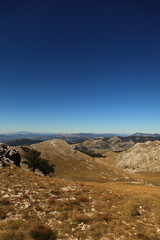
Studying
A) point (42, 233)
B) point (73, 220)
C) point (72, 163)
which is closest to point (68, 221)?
point (73, 220)

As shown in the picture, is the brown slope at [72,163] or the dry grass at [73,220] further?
the brown slope at [72,163]

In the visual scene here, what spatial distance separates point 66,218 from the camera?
13.8 m

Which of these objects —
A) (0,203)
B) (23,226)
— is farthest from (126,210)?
(0,203)

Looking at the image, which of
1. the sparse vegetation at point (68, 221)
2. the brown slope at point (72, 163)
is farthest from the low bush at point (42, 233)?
the brown slope at point (72, 163)

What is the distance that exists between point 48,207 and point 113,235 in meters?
8.16

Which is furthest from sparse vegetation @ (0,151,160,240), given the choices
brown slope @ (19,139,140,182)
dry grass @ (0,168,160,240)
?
brown slope @ (19,139,140,182)

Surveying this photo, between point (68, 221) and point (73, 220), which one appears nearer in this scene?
point (68, 221)

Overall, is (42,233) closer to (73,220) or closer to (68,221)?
(68,221)

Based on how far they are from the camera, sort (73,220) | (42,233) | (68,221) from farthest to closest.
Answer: (73,220)
(68,221)
(42,233)

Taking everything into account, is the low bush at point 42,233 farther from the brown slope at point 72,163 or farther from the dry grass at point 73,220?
the brown slope at point 72,163

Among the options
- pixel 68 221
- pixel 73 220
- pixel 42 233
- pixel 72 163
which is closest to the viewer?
pixel 42 233

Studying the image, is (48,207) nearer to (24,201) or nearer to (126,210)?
(24,201)

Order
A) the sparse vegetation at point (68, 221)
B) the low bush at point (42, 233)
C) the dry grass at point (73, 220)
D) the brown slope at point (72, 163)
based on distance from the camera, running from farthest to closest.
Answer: the brown slope at point (72, 163)
the dry grass at point (73, 220)
the sparse vegetation at point (68, 221)
the low bush at point (42, 233)

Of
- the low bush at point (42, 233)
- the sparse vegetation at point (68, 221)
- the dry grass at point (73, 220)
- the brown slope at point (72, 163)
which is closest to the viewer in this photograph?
the low bush at point (42, 233)
